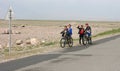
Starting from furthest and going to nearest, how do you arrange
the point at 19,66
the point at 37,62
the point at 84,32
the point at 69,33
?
the point at 84,32
the point at 69,33
the point at 37,62
the point at 19,66

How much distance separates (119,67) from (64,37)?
14196 millimetres

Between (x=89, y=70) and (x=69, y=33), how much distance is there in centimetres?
1478

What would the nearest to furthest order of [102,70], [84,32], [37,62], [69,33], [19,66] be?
1. [102,70]
2. [19,66]
3. [37,62]
4. [69,33]
5. [84,32]

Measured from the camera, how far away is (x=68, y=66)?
1766 centimetres

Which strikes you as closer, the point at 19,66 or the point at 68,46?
the point at 19,66

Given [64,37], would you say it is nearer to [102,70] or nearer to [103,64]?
[103,64]

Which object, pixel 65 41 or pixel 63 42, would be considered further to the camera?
pixel 63 42

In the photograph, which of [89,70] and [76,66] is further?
[76,66]

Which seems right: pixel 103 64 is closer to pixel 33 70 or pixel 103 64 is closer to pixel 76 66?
pixel 76 66

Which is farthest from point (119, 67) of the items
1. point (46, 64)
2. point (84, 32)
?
point (84, 32)

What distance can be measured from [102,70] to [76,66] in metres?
1.87

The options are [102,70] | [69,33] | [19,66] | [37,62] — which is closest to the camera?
[102,70]

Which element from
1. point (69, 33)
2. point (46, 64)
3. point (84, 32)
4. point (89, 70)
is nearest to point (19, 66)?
point (46, 64)

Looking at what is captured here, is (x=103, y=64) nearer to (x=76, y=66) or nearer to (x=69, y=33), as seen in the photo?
(x=76, y=66)
